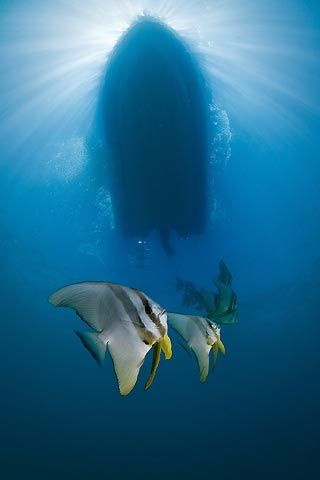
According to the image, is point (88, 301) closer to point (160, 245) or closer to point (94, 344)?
point (94, 344)

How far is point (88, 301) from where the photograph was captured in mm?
1138

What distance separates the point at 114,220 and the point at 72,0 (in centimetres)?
805

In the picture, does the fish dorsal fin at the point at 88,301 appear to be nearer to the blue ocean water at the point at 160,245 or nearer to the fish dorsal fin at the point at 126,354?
the fish dorsal fin at the point at 126,354

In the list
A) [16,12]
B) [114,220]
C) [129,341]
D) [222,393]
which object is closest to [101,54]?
[16,12]

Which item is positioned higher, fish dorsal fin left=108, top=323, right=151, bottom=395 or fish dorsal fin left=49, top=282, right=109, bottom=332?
fish dorsal fin left=49, top=282, right=109, bottom=332

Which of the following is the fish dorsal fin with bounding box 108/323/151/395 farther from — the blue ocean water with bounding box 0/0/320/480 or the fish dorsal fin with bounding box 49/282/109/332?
the blue ocean water with bounding box 0/0/320/480

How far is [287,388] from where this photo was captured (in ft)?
105

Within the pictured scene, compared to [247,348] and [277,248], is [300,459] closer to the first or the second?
[247,348]

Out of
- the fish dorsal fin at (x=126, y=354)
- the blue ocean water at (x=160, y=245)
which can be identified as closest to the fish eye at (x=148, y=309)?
the fish dorsal fin at (x=126, y=354)

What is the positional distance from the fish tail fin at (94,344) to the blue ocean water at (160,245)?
33.7 ft

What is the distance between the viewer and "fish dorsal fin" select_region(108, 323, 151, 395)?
39.3 inches

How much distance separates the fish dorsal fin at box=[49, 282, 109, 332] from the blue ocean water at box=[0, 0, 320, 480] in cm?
1014

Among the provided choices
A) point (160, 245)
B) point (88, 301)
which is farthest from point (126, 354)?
point (160, 245)

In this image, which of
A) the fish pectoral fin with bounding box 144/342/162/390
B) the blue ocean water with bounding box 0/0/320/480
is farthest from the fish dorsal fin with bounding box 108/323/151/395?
the blue ocean water with bounding box 0/0/320/480
